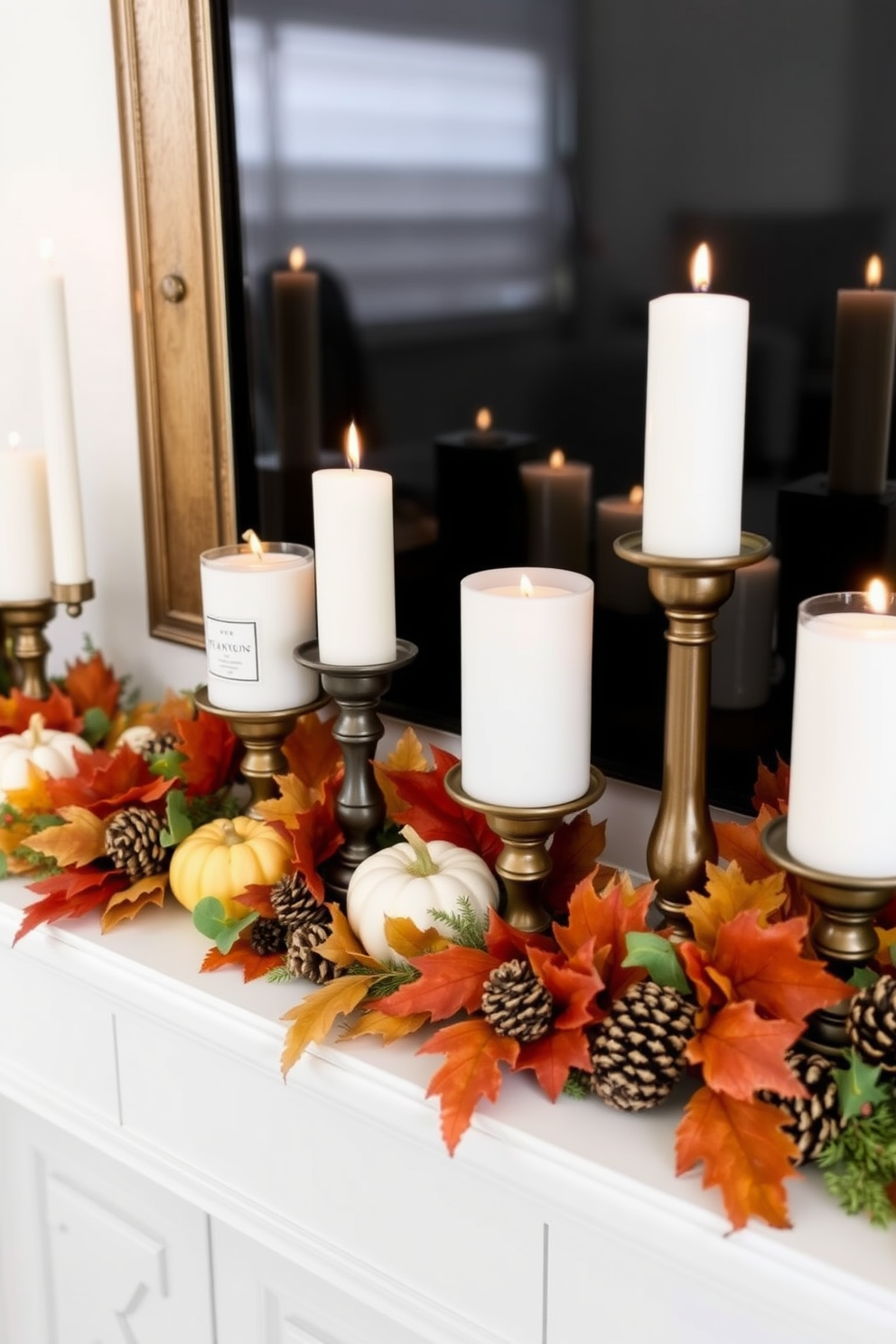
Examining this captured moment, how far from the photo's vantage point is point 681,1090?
672 millimetres

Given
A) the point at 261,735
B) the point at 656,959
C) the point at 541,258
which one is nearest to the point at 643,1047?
the point at 656,959

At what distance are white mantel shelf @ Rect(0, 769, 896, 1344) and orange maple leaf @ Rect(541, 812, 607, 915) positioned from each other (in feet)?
0.37

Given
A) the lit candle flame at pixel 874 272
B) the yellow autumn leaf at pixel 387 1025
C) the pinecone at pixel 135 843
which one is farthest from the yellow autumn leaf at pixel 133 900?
the lit candle flame at pixel 874 272

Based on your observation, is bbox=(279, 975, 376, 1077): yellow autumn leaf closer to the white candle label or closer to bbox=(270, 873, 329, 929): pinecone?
bbox=(270, 873, 329, 929): pinecone

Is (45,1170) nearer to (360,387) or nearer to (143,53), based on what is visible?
(360,387)

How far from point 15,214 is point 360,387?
0.47m

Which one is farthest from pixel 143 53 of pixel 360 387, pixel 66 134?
pixel 360 387

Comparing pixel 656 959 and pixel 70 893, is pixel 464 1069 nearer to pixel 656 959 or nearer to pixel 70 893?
pixel 656 959

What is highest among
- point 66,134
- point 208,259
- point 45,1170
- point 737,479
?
point 66,134

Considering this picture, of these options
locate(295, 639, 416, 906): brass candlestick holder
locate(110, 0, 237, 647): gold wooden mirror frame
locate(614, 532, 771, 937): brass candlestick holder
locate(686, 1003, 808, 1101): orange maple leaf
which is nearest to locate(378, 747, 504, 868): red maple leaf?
locate(295, 639, 416, 906): brass candlestick holder

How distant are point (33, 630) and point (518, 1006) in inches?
25.7

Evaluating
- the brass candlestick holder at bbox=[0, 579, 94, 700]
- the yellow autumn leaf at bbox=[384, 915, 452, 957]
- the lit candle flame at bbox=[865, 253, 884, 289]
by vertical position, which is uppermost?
the lit candle flame at bbox=[865, 253, 884, 289]

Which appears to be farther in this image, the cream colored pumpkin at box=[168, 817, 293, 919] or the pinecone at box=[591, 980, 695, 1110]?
the cream colored pumpkin at box=[168, 817, 293, 919]

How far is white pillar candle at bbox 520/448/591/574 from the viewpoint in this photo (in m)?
0.84
